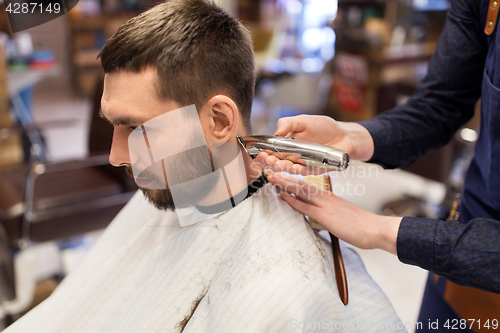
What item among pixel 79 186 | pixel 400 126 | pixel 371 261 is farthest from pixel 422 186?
pixel 79 186

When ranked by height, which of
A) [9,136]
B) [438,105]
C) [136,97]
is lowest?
[9,136]

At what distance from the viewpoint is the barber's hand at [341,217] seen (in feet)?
2.53

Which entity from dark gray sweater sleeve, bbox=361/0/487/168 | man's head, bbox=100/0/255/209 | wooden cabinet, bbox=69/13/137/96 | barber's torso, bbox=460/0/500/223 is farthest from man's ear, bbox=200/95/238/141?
wooden cabinet, bbox=69/13/137/96

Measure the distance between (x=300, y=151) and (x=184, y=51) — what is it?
0.30 meters

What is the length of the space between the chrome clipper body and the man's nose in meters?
0.25

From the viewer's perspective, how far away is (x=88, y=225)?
1.86 m

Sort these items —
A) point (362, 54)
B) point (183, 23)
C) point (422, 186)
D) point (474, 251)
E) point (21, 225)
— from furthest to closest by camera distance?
1. point (362, 54)
2. point (422, 186)
3. point (21, 225)
4. point (183, 23)
5. point (474, 251)

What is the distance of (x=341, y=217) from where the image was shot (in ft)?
2.62

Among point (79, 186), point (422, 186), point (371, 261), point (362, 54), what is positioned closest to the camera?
point (371, 261)

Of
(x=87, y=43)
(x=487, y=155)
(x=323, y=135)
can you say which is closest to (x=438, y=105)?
(x=487, y=155)

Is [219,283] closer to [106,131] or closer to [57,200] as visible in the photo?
[57,200]

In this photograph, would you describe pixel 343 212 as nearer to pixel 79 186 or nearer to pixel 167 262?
pixel 167 262

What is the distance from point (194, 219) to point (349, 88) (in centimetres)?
327

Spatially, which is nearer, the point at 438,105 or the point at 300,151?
the point at 300,151
